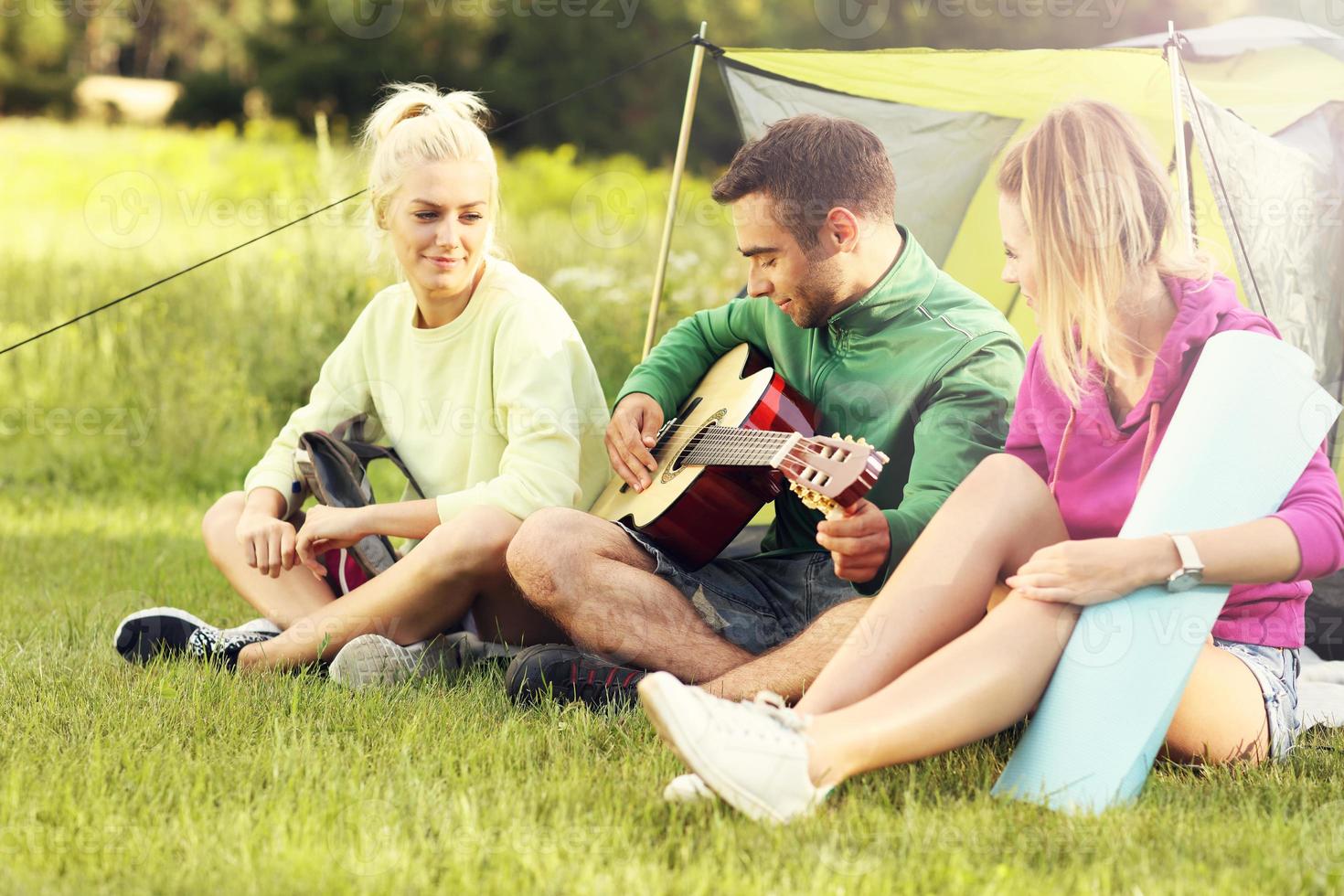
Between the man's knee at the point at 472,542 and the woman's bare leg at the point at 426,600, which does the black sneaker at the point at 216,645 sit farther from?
the man's knee at the point at 472,542

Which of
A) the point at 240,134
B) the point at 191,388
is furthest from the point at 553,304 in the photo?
the point at 240,134

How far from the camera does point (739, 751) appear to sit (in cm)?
176

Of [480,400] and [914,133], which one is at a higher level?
[914,133]

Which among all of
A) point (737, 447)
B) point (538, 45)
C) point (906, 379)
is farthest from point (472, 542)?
point (538, 45)

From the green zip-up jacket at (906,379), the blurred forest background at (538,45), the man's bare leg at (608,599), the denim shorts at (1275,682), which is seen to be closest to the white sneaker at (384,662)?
the man's bare leg at (608,599)

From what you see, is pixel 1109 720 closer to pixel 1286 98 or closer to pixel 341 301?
pixel 1286 98

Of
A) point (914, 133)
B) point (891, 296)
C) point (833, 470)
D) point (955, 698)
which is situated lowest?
point (955, 698)

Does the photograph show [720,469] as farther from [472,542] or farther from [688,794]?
[688,794]

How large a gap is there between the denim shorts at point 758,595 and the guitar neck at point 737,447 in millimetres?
203

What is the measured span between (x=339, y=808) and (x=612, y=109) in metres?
16.3

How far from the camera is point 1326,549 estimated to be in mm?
1944

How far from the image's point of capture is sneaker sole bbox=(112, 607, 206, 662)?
9.03 feet

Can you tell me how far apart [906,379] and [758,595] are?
52cm

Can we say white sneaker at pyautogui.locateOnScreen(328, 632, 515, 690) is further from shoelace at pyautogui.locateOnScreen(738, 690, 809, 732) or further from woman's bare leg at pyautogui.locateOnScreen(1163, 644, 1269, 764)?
woman's bare leg at pyautogui.locateOnScreen(1163, 644, 1269, 764)
